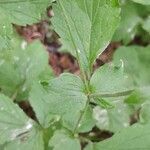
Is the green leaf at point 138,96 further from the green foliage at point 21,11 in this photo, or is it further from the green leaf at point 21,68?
the green leaf at point 21,68

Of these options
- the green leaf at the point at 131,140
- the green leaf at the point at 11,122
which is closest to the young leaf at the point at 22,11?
the green leaf at the point at 11,122

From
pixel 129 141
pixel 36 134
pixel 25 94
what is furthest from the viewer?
pixel 25 94

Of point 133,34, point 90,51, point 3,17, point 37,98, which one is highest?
point 3,17

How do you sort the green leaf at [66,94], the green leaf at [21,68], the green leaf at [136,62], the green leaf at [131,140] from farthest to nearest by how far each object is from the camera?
the green leaf at [136,62]
the green leaf at [21,68]
the green leaf at [131,140]
the green leaf at [66,94]

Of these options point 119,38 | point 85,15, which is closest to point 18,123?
point 85,15

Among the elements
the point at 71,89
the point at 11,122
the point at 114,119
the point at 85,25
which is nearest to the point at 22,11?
the point at 85,25

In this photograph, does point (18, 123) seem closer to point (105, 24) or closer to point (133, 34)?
point (105, 24)
